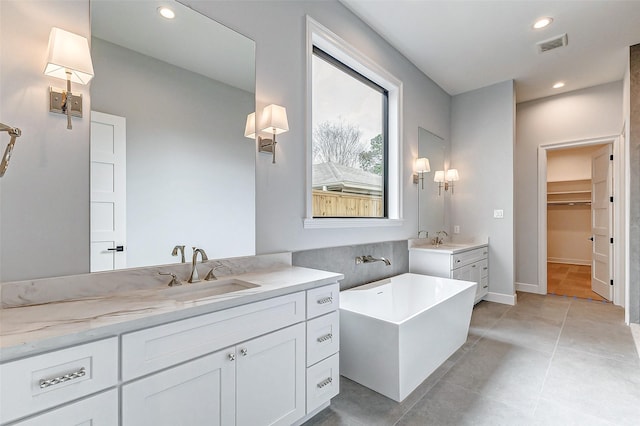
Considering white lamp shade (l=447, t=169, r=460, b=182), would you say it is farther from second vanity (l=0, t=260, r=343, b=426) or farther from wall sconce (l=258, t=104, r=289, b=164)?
second vanity (l=0, t=260, r=343, b=426)

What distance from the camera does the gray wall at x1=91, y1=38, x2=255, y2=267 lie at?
148cm

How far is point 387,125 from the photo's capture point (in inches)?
136

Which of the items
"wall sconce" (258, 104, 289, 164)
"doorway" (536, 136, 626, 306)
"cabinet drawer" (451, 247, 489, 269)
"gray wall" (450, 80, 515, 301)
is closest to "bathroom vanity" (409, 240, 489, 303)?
"cabinet drawer" (451, 247, 489, 269)

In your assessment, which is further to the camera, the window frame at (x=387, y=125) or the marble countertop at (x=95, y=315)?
the window frame at (x=387, y=125)

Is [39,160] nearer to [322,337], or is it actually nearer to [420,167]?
[322,337]

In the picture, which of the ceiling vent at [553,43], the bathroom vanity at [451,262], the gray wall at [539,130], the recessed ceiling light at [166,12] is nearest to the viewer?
the recessed ceiling light at [166,12]

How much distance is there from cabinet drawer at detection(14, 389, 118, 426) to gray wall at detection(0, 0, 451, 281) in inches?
24.9

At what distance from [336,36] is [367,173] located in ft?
4.36

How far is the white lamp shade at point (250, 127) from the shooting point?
77.0 inches

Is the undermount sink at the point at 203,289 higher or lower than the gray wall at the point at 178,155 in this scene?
lower

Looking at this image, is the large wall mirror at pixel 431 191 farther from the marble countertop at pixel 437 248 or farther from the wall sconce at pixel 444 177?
the marble countertop at pixel 437 248

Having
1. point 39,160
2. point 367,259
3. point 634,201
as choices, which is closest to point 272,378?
point 39,160

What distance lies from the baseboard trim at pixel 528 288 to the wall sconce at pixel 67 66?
5.66 m

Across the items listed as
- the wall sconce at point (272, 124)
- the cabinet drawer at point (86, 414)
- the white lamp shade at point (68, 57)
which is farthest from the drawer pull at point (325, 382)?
the white lamp shade at point (68, 57)
